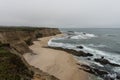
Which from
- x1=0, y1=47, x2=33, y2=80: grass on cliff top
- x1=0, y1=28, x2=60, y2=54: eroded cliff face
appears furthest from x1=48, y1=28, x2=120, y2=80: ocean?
x1=0, y1=47, x2=33, y2=80: grass on cliff top

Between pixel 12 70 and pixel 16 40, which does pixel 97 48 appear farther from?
pixel 12 70

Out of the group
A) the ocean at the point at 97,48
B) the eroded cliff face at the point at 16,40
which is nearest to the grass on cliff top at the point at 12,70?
the ocean at the point at 97,48

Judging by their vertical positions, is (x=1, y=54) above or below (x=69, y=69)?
above

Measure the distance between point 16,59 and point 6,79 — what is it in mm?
4407

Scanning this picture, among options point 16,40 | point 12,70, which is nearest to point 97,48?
point 16,40

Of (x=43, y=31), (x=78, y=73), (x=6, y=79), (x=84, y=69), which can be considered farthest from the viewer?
(x=43, y=31)

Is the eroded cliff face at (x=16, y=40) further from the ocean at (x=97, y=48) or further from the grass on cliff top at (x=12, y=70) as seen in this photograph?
the grass on cliff top at (x=12, y=70)

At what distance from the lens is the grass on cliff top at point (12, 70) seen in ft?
51.3

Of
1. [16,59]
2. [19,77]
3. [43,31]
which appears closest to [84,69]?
[16,59]

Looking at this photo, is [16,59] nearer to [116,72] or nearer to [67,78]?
[67,78]

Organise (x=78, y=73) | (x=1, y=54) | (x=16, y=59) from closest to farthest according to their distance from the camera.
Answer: (x=16, y=59), (x=1, y=54), (x=78, y=73)

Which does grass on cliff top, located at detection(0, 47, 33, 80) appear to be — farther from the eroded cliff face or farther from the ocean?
the eroded cliff face

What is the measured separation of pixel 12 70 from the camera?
55.2 feet

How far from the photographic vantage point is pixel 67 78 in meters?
22.5
